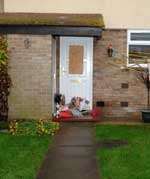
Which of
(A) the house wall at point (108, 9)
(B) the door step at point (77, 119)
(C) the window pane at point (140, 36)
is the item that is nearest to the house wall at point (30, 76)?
(B) the door step at point (77, 119)

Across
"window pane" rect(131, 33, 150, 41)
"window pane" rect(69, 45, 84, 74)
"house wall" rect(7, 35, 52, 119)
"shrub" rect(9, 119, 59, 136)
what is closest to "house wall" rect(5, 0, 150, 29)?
"window pane" rect(131, 33, 150, 41)

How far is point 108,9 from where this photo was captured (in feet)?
60.2

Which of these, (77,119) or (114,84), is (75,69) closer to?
(114,84)

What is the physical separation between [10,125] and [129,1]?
5.47 metres

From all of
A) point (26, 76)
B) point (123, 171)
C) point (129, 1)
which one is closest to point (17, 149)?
point (123, 171)

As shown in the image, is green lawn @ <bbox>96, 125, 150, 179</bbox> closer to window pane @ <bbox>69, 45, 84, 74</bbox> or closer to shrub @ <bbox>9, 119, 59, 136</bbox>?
shrub @ <bbox>9, 119, 59, 136</bbox>

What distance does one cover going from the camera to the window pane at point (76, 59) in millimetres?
18453

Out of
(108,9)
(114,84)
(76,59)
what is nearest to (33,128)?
(76,59)

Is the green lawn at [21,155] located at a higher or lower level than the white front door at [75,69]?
lower

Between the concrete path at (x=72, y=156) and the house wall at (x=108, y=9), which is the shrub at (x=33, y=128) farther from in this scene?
the house wall at (x=108, y=9)

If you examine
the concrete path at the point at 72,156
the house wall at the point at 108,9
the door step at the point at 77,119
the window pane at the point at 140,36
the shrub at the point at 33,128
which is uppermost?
the house wall at the point at 108,9

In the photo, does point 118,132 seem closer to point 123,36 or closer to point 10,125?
point 10,125

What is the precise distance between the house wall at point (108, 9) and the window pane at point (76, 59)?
1.09m

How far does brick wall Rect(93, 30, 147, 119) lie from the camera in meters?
18.4
